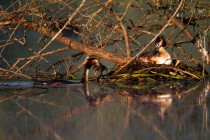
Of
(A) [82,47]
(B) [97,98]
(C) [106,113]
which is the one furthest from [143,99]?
(A) [82,47]

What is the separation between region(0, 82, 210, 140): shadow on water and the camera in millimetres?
2439

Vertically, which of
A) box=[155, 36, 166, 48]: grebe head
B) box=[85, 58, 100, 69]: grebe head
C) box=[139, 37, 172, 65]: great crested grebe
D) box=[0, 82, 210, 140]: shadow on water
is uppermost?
box=[155, 36, 166, 48]: grebe head

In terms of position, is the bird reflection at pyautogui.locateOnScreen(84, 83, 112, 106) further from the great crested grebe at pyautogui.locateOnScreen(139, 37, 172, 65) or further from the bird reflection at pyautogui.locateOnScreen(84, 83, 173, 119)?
the great crested grebe at pyautogui.locateOnScreen(139, 37, 172, 65)

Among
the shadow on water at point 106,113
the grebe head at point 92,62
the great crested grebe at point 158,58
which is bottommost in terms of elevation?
the shadow on water at point 106,113

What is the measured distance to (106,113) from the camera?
10.2 ft

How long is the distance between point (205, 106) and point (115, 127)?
90 centimetres

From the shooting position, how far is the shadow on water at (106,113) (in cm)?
244

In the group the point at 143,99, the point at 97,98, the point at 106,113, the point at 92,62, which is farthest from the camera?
the point at 92,62

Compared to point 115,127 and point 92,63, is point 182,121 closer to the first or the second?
point 115,127

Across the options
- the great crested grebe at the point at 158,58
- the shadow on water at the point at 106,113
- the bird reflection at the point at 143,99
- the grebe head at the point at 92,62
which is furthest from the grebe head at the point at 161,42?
the bird reflection at the point at 143,99

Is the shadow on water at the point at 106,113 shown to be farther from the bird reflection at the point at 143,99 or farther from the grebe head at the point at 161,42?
the grebe head at the point at 161,42

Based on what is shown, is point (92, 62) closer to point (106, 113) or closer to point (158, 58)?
point (158, 58)

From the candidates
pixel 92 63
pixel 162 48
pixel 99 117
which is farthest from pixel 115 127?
pixel 162 48

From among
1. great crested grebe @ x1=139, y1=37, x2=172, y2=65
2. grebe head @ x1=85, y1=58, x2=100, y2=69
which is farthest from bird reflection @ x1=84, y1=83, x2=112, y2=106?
great crested grebe @ x1=139, y1=37, x2=172, y2=65
